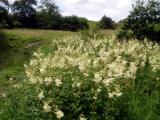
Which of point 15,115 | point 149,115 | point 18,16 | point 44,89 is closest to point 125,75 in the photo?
point 149,115

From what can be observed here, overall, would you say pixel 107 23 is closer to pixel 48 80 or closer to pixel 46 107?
pixel 48 80

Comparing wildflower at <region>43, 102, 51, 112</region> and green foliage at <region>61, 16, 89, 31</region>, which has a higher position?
wildflower at <region>43, 102, 51, 112</region>

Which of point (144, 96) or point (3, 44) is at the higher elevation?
point (144, 96)

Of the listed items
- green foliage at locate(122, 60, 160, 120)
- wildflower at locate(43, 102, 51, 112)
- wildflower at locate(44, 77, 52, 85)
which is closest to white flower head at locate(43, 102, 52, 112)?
wildflower at locate(43, 102, 51, 112)

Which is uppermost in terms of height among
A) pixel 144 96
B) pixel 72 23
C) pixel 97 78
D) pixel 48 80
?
pixel 97 78

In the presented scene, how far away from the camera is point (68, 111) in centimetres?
1057

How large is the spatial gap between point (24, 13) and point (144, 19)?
156 ft

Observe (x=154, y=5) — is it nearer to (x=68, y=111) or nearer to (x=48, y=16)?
(x=68, y=111)

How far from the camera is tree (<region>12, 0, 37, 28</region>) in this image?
76.1 metres

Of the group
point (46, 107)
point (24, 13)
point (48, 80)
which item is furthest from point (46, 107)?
point (24, 13)

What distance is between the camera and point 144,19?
31766 millimetres

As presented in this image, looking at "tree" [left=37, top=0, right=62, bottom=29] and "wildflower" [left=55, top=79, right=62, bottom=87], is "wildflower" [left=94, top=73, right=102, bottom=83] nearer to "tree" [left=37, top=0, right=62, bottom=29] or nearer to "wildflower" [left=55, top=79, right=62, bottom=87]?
"wildflower" [left=55, top=79, right=62, bottom=87]

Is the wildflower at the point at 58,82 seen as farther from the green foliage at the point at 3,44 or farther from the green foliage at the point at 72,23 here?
the green foliage at the point at 72,23

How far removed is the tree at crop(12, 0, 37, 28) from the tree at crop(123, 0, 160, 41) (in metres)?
45.0
